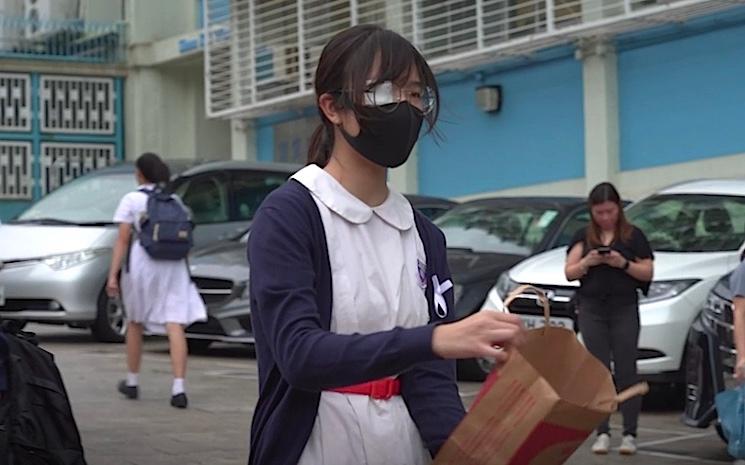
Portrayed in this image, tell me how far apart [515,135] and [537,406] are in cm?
1650

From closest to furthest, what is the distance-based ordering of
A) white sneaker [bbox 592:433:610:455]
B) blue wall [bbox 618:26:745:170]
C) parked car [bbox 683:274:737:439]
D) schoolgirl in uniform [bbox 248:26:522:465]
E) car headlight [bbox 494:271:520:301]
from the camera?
schoolgirl in uniform [bbox 248:26:522:465] < parked car [bbox 683:274:737:439] < white sneaker [bbox 592:433:610:455] < car headlight [bbox 494:271:520:301] < blue wall [bbox 618:26:745:170]

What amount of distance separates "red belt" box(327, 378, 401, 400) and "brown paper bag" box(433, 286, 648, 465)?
217mm

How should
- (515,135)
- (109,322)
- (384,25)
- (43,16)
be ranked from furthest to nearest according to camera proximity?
(43,16) → (384,25) → (515,135) → (109,322)

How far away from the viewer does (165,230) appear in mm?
10508

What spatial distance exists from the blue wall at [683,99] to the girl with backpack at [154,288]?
709 cm

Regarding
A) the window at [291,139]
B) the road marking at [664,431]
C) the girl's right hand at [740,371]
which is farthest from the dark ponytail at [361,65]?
the window at [291,139]

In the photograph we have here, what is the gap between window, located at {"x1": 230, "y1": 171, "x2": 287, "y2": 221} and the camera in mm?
16094

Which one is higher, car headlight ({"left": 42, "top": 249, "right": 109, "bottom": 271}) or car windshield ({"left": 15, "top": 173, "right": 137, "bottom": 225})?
car windshield ({"left": 15, "top": 173, "right": 137, "bottom": 225})

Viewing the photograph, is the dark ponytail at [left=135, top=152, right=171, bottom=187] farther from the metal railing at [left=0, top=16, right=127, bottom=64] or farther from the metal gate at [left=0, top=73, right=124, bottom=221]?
the metal railing at [left=0, top=16, right=127, bottom=64]

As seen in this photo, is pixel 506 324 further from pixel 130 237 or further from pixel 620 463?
pixel 130 237

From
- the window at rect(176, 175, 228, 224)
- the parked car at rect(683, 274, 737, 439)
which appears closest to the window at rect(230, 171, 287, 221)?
the window at rect(176, 175, 228, 224)

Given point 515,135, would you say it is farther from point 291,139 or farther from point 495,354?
point 495,354

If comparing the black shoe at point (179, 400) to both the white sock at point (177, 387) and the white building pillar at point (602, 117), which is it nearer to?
the white sock at point (177, 387)

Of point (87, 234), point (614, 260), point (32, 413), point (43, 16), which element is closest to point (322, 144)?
point (32, 413)
